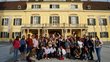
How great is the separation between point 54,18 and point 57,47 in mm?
30542

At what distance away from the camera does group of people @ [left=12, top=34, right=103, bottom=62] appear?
13.8 meters

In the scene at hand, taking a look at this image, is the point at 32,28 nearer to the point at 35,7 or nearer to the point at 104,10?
the point at 35,7

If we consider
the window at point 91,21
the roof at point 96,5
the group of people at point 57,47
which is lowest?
the group of people at point 57,47

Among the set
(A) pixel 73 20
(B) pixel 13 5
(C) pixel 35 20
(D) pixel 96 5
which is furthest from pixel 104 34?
(B) pixel 13 5

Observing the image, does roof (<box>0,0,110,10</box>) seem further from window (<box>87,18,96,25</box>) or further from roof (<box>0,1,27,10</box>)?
window (<box>87,18,96,25</box>)

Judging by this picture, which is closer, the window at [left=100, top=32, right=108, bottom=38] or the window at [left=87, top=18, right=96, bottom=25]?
the window at [left=100, top=32, right=108, bottom=38]

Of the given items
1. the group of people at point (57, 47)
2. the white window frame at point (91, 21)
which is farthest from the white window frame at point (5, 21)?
the group of people at point (57, 47)

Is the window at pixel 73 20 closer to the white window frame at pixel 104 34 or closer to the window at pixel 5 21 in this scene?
the white window frame at pixel 104 34

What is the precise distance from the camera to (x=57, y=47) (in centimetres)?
1500

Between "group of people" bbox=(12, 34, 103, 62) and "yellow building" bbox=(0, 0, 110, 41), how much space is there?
28.8 meters

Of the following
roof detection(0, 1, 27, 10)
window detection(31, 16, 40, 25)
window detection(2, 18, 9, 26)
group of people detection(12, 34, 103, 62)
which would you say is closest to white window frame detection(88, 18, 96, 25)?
window detection(31, 16, 40, 25)

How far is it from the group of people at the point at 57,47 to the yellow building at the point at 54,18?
28757 mm

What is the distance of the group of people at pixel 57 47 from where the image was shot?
13775 millimetres

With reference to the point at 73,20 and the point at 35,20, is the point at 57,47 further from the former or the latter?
the point at 73,20
